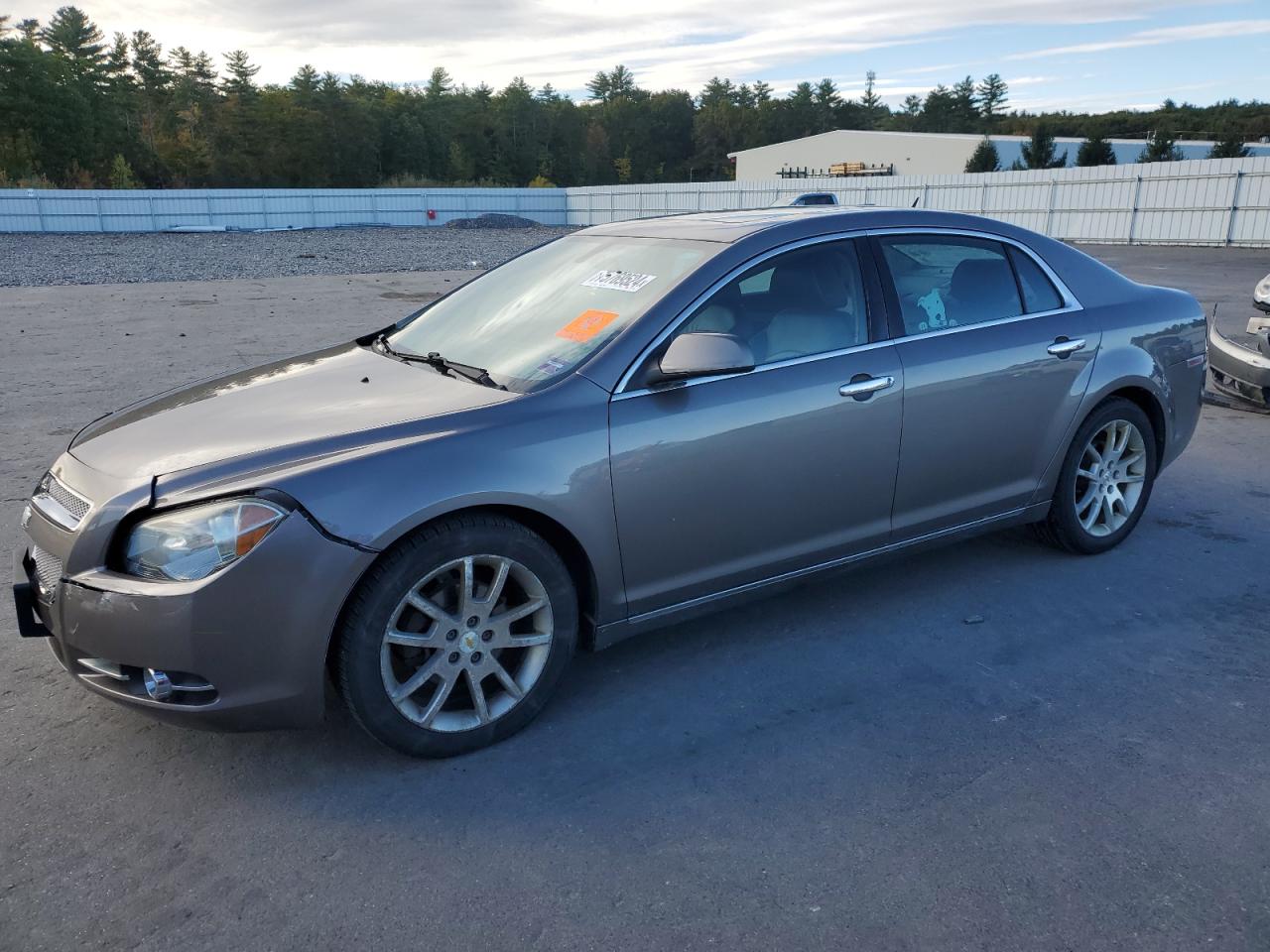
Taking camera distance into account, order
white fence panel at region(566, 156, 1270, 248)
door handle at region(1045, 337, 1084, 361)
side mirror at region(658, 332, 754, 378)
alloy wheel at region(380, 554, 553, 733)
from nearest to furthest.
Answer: alloy wheel at region(380, 554, 553, 733) → side mirror at region(658, 332, 754, 378) → door handle at region(1045, 337, 1084, 361) → white fence panel at region(566, 156, 1270, 248)

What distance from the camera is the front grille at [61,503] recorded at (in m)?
3.03

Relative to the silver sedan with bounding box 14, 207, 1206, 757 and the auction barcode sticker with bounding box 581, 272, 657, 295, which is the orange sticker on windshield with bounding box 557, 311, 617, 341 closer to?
the silver sedan with bounding box 14, 207, 1206, 757

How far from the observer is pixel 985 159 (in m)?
52.6

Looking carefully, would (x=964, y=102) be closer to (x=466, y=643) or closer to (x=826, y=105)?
(x=826, y=105)

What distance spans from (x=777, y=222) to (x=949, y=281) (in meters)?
0.83

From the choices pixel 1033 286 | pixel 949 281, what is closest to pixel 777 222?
pixel 949 281

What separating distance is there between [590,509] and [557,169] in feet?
360

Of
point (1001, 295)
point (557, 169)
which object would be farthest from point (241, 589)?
point (557, 169)

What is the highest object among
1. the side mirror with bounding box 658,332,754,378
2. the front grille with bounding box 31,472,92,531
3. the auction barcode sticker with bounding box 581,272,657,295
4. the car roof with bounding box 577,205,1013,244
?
the car roof with bounding box 577,205,1013,244

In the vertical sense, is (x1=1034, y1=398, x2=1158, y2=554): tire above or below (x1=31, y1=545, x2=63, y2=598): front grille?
below

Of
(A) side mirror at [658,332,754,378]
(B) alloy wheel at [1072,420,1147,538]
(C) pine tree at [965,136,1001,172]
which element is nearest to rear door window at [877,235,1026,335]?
(B) alloy wheel at [1072,420,1147,538]

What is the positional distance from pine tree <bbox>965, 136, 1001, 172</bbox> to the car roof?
172ft

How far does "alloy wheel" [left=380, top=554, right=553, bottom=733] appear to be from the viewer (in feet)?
10.1

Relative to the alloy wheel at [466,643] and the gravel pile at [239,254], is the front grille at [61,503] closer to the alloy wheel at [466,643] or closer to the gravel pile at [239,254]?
the alloy wheel at [466,643]
